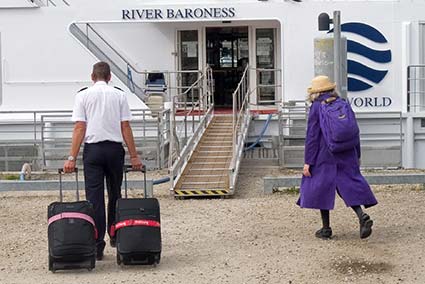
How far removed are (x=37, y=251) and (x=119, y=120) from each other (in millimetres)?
1704

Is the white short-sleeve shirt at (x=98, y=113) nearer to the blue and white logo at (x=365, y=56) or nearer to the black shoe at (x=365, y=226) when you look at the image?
the black shoe at (x=365, y=226)

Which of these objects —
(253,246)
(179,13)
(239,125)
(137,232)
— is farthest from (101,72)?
Answer: (179,13)

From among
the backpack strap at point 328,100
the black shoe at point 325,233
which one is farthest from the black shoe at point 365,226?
the backpack strap at point 328,100

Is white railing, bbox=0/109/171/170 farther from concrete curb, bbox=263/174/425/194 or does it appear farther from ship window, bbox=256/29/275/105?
concrete curb, bbox=263/174/425/194

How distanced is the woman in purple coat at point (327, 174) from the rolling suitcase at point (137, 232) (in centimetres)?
174

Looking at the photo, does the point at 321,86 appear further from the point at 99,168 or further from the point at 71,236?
the point at 71,236

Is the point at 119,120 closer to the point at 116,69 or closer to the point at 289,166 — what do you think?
the point at 289,166

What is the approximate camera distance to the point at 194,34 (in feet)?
60.3

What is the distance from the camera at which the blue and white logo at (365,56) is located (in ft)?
55.4

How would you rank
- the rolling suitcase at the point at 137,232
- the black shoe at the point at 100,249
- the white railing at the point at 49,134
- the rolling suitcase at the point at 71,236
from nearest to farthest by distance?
the rolling suitcase at the point at 71,236 < the rolling suitcase at the point at 137,232 < the black shoe at the point at 100,249 < the white railing at the point at 49,134

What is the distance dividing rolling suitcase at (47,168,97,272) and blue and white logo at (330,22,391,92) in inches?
423

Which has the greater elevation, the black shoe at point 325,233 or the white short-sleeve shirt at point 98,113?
the white short-sleeve shirt at point 98,113

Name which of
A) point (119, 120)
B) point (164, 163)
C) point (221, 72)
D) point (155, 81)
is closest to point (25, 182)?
point (164, 163)

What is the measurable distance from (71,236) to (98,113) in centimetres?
117
